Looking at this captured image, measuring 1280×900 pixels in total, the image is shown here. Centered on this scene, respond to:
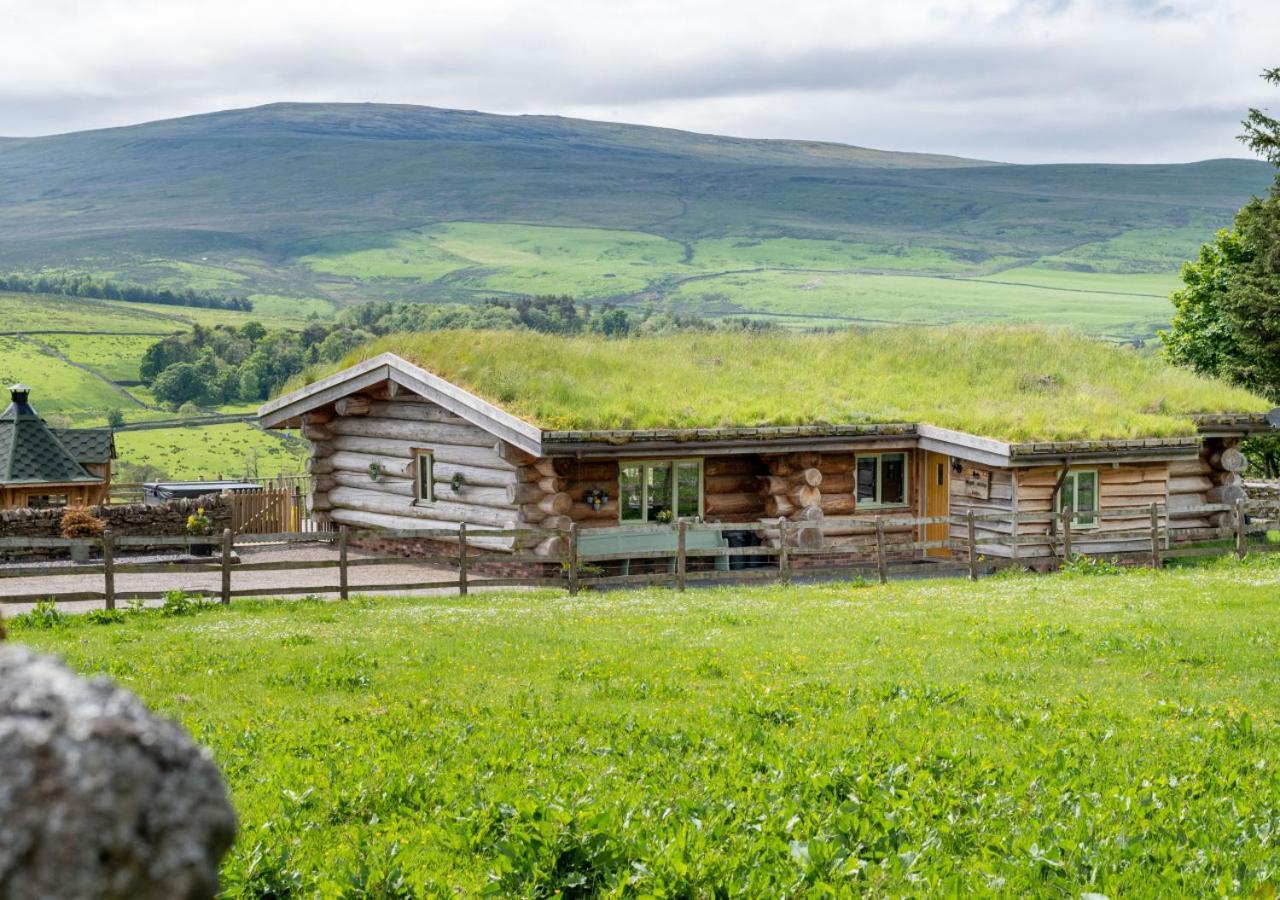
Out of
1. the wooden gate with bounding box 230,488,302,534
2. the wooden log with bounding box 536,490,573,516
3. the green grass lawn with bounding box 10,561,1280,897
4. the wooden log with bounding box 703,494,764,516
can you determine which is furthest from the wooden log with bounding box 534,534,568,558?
the wooden gate with bounding box 230,488,302,534

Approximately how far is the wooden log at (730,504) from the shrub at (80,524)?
532 inches

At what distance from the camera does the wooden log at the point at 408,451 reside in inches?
1162

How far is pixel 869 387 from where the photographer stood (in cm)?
3356

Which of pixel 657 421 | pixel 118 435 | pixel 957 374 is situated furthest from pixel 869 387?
pixel 118 435

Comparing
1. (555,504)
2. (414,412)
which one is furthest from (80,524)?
(555,504)

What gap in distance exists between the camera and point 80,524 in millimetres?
30281

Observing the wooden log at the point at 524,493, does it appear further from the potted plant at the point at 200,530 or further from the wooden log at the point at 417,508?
the potted plant at the point at 200,530

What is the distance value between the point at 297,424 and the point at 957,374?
56.1 ft

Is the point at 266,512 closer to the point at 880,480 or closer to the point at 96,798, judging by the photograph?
the point at 880,480

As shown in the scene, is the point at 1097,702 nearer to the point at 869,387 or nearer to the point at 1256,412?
the point at 869,387

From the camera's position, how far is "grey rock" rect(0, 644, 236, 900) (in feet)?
6.75

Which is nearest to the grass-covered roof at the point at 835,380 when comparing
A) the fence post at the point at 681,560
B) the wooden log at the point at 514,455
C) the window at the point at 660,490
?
the wooden log at the point at 514,455

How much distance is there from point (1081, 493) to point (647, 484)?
1018 cm

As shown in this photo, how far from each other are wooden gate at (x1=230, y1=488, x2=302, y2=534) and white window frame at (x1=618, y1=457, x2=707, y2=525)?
10.9 m
